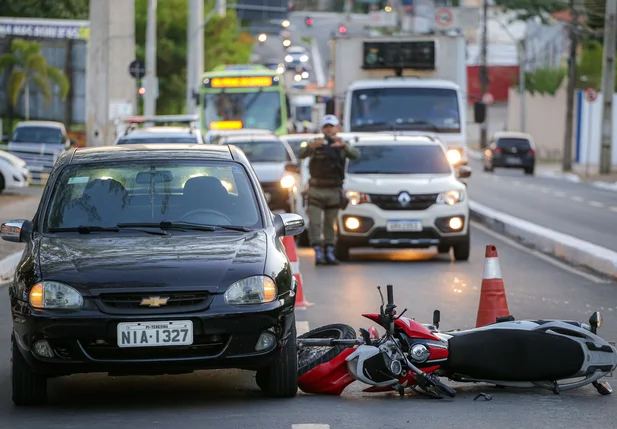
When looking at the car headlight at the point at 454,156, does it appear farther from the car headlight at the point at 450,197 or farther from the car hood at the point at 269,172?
the car headlight at the point at 450,197

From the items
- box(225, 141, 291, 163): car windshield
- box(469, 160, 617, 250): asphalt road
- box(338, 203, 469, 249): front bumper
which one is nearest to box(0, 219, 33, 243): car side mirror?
box(338, 203, 469, 249): front bumper

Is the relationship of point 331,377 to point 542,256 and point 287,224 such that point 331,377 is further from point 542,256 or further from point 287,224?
point 542,256

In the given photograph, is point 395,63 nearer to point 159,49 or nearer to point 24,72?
point 24,72

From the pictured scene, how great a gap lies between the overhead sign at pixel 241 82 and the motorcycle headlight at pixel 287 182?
16.3 metres

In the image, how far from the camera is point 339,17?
147250 mm

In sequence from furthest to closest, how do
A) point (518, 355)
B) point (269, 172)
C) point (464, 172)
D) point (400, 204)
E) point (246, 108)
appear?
point (246, 108)
point (269, 172)
point (464, 172)
point (400, 204)
point (518, 355)

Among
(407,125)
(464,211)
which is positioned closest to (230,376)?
(464,211)

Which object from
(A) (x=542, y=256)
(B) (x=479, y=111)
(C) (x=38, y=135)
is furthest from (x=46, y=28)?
(A) (x=542, y=256)

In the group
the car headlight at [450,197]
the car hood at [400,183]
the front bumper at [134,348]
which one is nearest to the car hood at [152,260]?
the front bumper at [134,348]

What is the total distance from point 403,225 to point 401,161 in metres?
1.38

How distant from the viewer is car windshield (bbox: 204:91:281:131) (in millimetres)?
41031

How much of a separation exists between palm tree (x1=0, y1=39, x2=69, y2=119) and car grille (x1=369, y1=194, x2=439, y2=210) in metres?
34.8

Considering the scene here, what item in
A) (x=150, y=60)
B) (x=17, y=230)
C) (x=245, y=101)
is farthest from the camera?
(x=150, y=60)

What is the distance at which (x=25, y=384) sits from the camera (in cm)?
840
